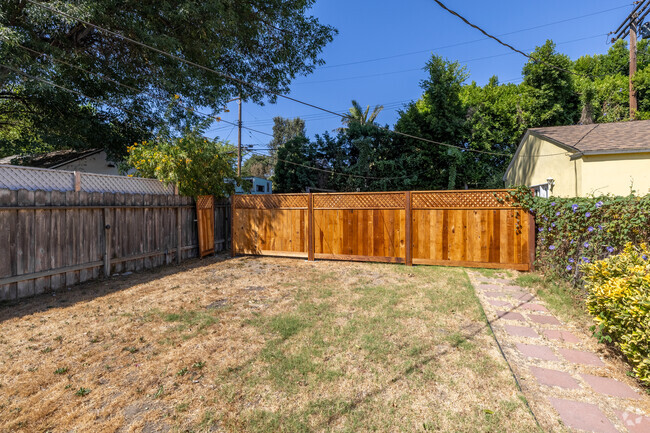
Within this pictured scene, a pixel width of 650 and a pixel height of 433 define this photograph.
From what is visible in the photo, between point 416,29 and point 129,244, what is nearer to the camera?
point 129,244

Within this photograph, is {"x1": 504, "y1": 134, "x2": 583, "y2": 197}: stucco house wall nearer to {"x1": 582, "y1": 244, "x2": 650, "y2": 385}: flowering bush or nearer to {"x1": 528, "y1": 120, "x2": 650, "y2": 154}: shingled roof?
{"x1": 528, "y1": 120, "x2": 650, "y2": 154}: shingled roof

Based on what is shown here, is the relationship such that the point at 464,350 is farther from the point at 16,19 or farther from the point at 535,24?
the point at 16,19

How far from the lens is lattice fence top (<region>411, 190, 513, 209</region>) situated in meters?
5.89

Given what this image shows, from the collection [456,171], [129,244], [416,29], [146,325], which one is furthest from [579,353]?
[456,171]

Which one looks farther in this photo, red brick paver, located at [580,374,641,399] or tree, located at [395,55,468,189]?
tree, located at [395,55,468,189]

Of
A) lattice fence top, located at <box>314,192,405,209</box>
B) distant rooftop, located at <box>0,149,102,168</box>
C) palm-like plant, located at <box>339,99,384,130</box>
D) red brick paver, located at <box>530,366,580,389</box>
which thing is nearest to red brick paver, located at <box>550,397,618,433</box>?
red brick paver, located at <box>530,366,580,389</box>

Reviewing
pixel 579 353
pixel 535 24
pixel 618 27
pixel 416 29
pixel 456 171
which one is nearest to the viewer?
pixel 579 353

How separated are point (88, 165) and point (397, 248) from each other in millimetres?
13203

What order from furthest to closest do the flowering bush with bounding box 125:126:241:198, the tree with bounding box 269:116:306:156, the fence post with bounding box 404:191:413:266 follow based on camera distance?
the tree with bounding box 269:116:306:156 < the flowering bush with bounding box 125:126:241:198 < the fence post with bounding box 404:191:413:266

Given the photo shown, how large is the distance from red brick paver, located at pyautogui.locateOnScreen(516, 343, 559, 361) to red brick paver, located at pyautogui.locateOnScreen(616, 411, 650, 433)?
0.73 meters

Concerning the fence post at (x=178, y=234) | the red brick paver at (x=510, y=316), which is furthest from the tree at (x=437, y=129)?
the red brick paver at (x=510, y=316)

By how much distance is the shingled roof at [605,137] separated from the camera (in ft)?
23.1

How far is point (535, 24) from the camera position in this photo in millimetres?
9477

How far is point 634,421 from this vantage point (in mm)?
1834
